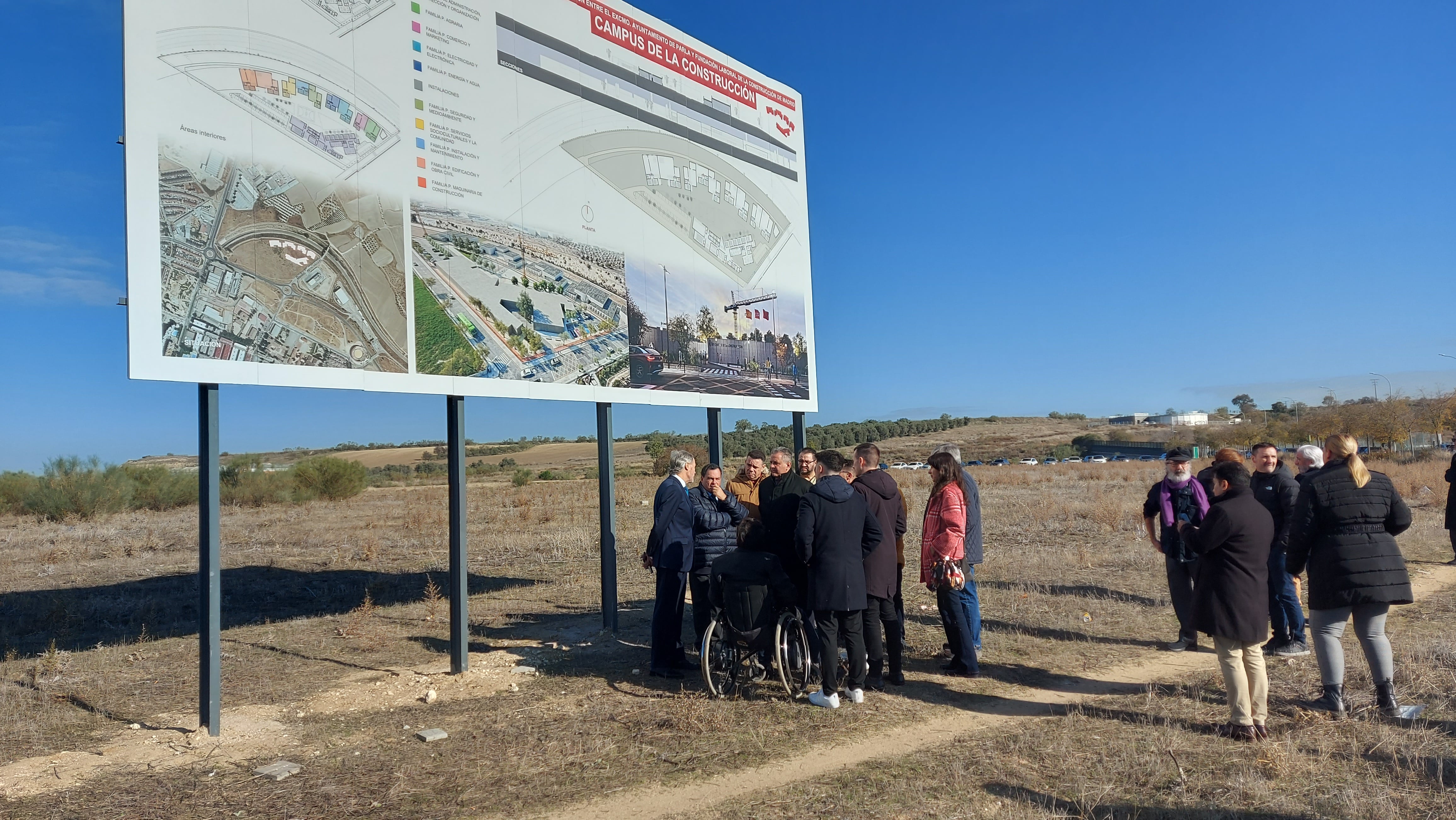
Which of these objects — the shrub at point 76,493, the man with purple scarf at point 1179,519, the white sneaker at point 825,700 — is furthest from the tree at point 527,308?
the shrub at point 76,493

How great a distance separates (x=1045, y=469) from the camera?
1689 inches

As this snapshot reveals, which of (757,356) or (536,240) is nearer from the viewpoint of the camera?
(536,240)

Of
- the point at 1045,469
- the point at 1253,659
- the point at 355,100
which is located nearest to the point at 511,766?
the point at 1253,659

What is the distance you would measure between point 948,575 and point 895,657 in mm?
846

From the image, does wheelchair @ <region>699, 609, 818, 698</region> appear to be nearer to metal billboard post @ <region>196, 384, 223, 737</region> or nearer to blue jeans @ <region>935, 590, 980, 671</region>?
blue jeans @ <region>935, 590, 980, 671</region>

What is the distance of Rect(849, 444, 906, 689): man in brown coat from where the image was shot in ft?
22.2

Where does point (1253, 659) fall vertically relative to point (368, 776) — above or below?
above

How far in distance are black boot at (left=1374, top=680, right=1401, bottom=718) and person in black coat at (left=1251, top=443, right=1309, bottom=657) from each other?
183 centimetres

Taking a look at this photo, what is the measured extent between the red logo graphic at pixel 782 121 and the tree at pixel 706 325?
3.25 meters

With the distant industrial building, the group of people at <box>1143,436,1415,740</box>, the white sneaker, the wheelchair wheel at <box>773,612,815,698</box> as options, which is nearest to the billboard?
the wheelchair wheel at <box>773,612,815,698</box>

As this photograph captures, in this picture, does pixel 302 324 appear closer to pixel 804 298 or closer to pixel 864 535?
pixel 864 535

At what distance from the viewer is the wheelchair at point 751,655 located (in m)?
6.62

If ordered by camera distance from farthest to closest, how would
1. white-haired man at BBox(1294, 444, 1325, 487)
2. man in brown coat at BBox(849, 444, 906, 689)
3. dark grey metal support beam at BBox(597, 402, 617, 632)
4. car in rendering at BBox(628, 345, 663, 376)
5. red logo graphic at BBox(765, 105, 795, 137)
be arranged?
red logo graphic at BBox(765, 105, 795, 137) < car in rendering at BBox(628, 345, 663, 376) < dark grey metal support beam at BBox(597, 402, 617, 632) < white-haired man at BBox(1294, 444, 1325, 487) < man in brown coat at BBox(849, 444, 906, 689)

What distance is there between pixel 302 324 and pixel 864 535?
184 inches
